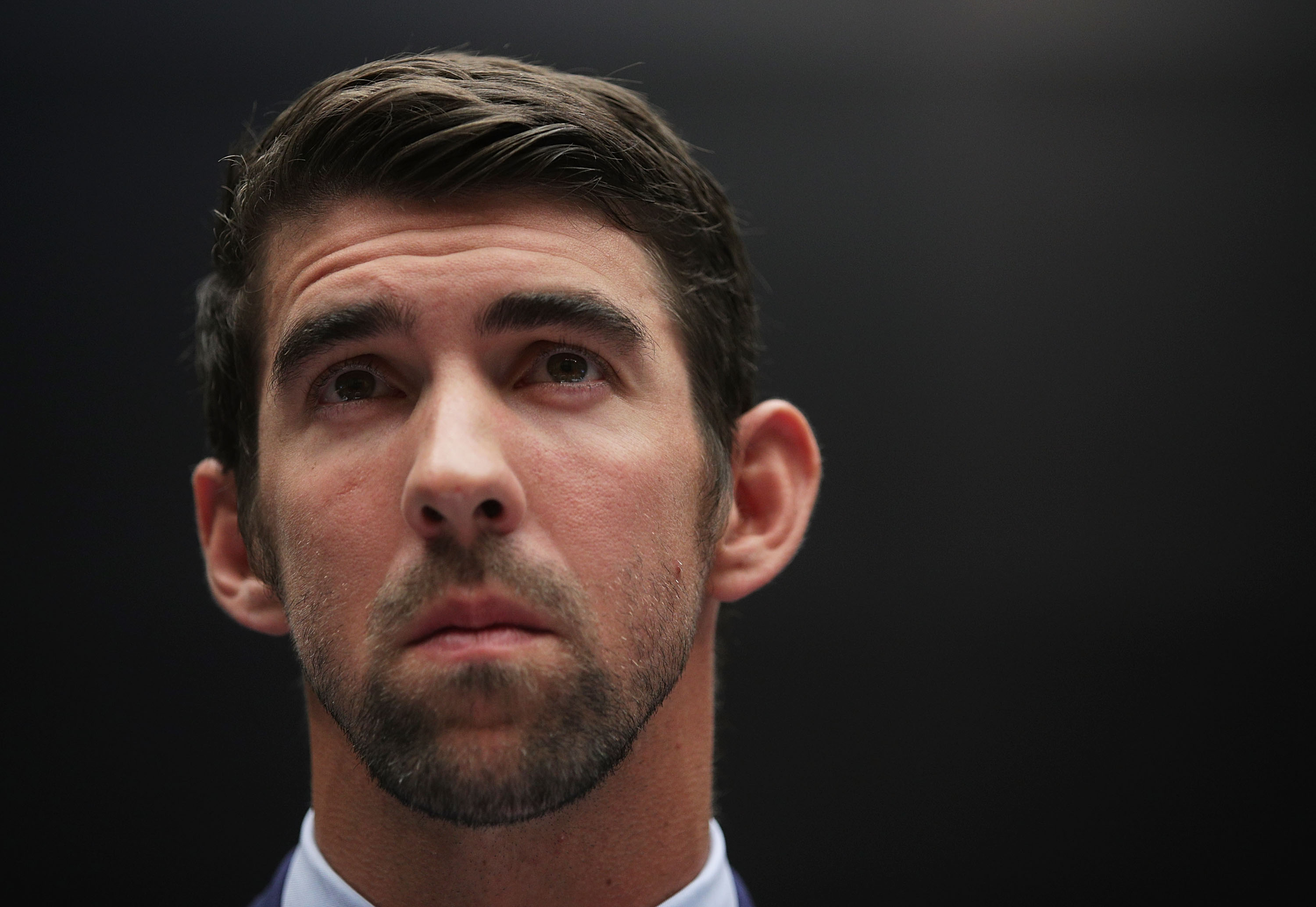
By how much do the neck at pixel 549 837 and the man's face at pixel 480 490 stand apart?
229 mm

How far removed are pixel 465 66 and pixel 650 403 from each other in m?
0.91

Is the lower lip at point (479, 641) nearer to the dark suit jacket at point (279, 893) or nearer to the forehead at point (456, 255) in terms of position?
the forehead at point (456, 255)

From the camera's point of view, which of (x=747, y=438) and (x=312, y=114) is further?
(x=747, y=438)

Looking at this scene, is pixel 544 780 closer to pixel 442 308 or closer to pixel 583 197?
pixel 442 308

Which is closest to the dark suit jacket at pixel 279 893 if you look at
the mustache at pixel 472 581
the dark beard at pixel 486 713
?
the dark beard at pixel 486 713

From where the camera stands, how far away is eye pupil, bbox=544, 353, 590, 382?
93.7 inches

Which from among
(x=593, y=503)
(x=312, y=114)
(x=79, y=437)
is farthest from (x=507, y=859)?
(x=79, y=437)

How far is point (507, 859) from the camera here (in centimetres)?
239

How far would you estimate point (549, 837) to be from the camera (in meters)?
2.40

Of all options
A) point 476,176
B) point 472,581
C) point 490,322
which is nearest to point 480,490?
point 472,581

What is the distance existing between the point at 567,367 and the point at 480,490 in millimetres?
417

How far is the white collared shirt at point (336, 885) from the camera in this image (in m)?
2.51

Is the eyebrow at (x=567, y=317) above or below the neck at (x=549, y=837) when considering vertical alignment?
above

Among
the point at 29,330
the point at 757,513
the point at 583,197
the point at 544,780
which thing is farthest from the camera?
the point at 29,330
